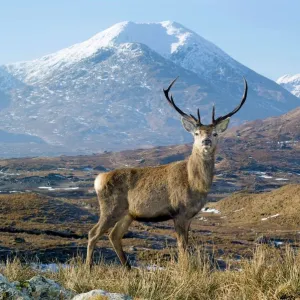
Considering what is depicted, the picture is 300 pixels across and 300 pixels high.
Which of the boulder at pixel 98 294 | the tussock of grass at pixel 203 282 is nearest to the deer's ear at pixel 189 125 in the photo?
the tussock of grass at pixel 203 282

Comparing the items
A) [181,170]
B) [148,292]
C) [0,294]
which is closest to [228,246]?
[181,170]

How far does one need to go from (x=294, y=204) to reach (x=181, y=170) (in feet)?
113

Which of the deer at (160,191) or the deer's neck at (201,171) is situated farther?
the deer's neck at (201,171)

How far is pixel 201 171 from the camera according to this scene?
10.8 m

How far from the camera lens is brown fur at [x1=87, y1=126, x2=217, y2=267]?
10477mm

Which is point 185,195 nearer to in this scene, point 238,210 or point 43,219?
point 43,219

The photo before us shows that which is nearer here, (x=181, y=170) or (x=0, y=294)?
(x=0, y=294)

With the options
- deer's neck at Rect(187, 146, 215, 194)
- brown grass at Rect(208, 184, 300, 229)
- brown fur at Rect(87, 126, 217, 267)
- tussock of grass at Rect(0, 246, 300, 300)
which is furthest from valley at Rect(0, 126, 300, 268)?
tussock of grass at Rect(0, 246, 300, 300)

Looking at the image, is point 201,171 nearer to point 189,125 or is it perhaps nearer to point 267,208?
point 189,125

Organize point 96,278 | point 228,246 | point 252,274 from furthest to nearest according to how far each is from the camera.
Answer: point 228,246, point 96,278, point 252,274

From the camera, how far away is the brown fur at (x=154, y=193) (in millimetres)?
10477

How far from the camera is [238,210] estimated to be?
50500 millimetres

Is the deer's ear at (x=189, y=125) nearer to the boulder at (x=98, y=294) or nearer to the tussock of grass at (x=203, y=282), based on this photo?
the tussock of grass at (x=203, y=282)

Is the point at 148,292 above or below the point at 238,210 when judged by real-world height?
above
